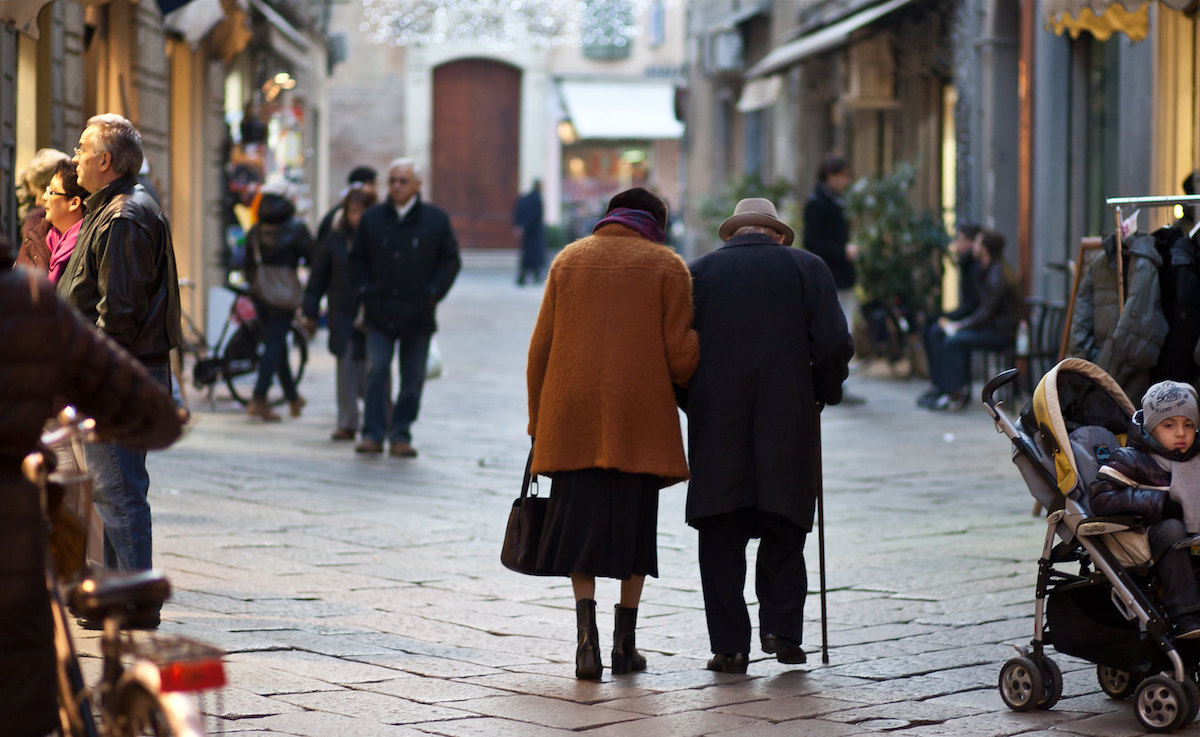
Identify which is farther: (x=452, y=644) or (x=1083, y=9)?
(x=1083, y=9)

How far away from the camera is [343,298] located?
1127cm

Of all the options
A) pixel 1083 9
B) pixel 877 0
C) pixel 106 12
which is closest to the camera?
pixel 1083 9

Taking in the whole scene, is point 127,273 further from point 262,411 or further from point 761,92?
point 761,92

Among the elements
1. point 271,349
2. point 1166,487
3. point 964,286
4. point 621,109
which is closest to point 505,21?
point 621,109

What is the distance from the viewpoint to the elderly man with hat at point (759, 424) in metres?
5.68

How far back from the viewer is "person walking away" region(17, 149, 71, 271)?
Result: 6.68 metres

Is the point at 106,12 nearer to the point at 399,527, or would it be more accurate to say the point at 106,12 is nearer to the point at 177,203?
the point at 177,203

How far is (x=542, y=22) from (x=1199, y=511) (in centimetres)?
2765

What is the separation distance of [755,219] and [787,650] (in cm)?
141

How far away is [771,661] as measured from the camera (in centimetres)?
599

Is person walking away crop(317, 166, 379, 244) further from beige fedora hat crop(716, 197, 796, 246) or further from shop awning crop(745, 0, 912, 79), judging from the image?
shop awning crop(745, 0, 912, 79)

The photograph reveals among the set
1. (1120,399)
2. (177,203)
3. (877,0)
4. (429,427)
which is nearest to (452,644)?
(1120,399)

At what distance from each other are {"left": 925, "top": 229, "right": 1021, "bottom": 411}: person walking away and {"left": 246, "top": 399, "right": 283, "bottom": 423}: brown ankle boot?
200 inches

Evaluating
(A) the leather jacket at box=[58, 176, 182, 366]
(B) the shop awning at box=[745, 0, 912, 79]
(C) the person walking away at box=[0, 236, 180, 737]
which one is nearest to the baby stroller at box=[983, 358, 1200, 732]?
(A) the leather jacket at box=[58, 176, 182, 366]
